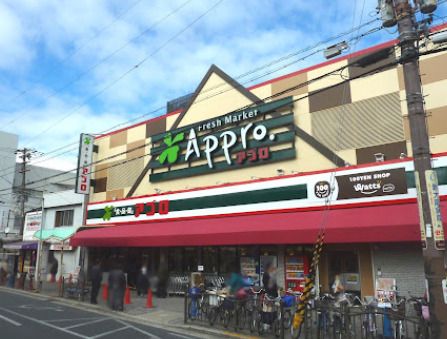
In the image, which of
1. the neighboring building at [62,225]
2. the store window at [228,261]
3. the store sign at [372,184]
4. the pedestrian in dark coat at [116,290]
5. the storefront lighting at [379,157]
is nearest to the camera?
the store sign at [372,184]

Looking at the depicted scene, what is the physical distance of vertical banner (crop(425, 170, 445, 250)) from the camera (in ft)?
24.2

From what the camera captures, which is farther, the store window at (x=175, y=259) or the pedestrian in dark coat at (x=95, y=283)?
the store window at (x=175, y=259)

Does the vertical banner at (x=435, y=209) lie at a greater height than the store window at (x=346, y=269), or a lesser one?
greater

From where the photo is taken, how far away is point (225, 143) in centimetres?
1866

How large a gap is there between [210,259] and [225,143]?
5.57 metres

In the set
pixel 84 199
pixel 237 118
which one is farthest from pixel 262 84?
pixel 84 199

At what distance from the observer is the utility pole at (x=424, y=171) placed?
7.23 meters

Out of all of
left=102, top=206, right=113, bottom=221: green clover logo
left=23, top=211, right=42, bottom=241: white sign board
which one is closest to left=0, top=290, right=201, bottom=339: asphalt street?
left=102, top=206, right=113, bottom=221: green clover logo

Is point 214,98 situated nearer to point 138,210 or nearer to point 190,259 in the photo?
point 138,210

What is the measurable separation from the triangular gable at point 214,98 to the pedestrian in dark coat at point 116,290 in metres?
8.96

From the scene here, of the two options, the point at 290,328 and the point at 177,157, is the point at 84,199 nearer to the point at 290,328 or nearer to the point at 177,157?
the point at 177,157

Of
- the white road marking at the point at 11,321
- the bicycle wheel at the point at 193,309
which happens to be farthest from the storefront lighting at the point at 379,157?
the white road marking at the point at 11,321

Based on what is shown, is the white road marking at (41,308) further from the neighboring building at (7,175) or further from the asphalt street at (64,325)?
the neighboring building at (7,175)

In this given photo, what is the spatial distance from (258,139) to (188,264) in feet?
23.7
